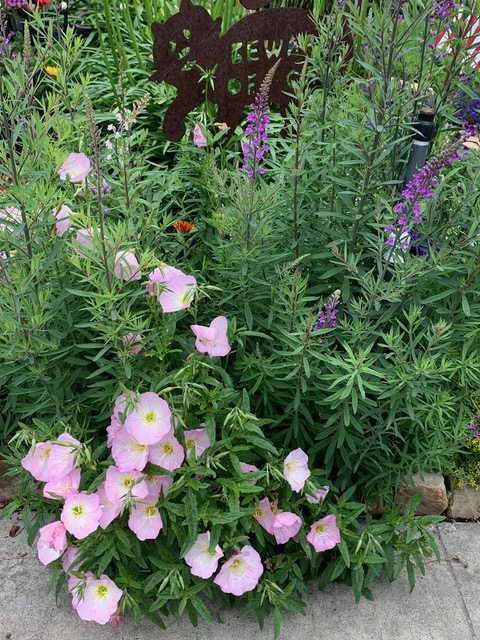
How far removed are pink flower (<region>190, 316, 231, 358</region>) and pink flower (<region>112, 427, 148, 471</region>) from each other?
31 cm

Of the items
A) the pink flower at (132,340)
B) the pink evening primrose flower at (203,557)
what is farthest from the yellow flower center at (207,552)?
the pink flower at (132,340)

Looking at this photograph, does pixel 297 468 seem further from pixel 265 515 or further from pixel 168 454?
pixel 168 454

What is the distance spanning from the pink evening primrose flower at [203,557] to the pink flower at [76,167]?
3.75 feet

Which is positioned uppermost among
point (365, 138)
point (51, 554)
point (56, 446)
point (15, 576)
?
point (365, 138)

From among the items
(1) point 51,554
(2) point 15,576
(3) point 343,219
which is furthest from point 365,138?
(2) point 15,576

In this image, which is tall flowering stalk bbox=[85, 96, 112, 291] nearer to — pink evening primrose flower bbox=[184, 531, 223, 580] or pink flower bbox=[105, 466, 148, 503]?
pink flower bbox=[105, 466, 148, 503]

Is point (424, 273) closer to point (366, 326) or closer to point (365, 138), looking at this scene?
point (366, 326)

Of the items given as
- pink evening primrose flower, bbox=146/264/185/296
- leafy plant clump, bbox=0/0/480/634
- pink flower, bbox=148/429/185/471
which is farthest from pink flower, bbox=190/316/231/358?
pink flower, bbox=148/429/185/471

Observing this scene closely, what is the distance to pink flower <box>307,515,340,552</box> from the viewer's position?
217cm

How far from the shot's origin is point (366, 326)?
206 centimetres

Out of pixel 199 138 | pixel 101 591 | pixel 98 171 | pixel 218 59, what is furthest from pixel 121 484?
pixel 218 59

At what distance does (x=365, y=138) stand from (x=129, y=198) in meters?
0.73

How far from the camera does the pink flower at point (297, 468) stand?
2.09 m

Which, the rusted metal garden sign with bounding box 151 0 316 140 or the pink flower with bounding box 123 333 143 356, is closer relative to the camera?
the pink flower with bounding box 123 333 143 356
